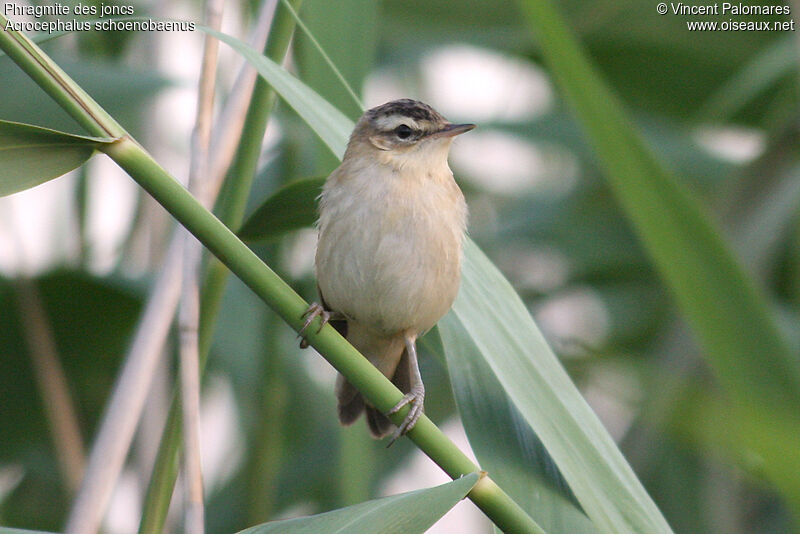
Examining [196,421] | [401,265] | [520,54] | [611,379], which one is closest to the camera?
[611,379]

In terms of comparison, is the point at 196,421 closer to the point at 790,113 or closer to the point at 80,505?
the point at 80,505

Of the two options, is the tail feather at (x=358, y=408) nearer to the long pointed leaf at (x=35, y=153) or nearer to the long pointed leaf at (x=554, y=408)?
the long pointed leaf at (x=554, y=408)

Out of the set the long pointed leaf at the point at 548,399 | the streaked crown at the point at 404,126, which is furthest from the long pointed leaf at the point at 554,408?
the streaked crown at the point at 404,126

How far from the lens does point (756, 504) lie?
278cm

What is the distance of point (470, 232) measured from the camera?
2949 mm

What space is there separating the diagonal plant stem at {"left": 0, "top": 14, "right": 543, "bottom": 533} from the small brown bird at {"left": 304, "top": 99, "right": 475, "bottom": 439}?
0.61m

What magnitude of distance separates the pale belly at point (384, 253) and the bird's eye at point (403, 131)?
20 cm

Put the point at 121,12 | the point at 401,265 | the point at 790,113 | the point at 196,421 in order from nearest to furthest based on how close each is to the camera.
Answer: the point at 196,421 → the point at 401,265 → the point at 121,12 → the point at 790,113

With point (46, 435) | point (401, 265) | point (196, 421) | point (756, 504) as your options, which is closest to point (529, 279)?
point (756, 504)

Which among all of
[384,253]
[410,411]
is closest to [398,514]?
[410,411]

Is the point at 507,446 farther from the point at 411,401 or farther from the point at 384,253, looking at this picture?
the point at 384,253

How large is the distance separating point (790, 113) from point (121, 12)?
1.78 metres

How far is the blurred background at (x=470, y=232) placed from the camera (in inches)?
92.0

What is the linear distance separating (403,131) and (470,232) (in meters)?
1.01
